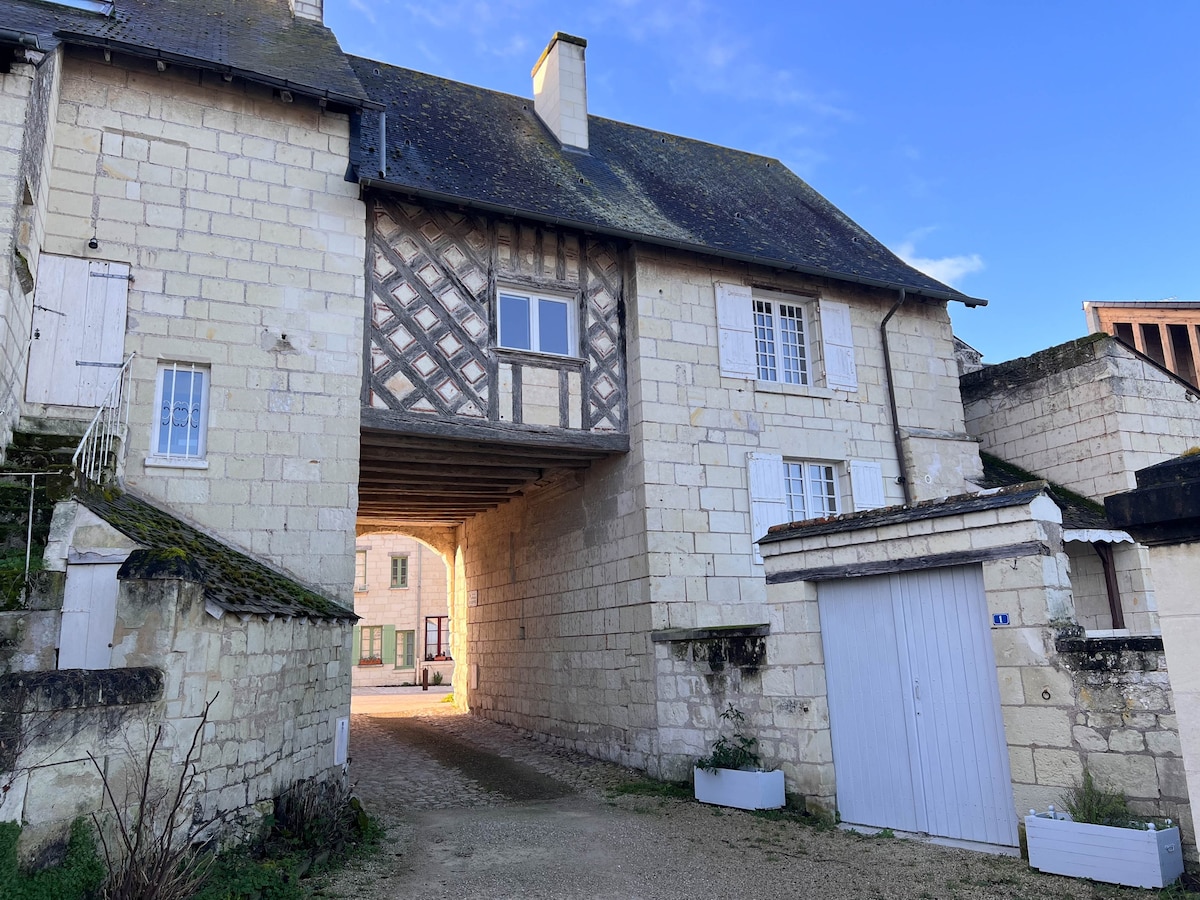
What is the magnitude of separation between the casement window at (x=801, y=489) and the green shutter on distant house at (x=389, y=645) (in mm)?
16962

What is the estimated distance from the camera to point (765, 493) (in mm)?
8820

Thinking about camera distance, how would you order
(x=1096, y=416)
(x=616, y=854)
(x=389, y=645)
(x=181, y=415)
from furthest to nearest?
(x=389, y=645) < (x=1096, y=416) < (x=181, y=415) < (x=616, y=854)

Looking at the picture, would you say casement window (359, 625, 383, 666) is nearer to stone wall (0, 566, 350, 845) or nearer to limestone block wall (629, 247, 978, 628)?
limestone block wall (629, 247, 978, 628)

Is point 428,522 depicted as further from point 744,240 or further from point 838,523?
point 838,523

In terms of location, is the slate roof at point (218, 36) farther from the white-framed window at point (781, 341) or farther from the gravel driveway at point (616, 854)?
the gravel driveway at point (616, 854)

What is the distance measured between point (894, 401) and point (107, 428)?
7.72m

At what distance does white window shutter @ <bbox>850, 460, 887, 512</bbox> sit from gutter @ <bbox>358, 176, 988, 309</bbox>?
182 cm

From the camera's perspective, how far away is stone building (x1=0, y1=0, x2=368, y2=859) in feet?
17.5

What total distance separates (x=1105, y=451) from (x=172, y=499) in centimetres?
899

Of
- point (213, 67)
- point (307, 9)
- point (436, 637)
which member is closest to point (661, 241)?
point (213, 67)

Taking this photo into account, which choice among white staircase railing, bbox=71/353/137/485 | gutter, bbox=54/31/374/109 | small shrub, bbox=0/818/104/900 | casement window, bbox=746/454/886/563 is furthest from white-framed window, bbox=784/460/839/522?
small shrub, bbox=0/818/104/900

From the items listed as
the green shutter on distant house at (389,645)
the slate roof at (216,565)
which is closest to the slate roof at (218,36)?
the slate roof at (216,565)

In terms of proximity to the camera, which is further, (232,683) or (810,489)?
(810,489)

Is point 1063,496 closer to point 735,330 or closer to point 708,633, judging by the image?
point 735,330
